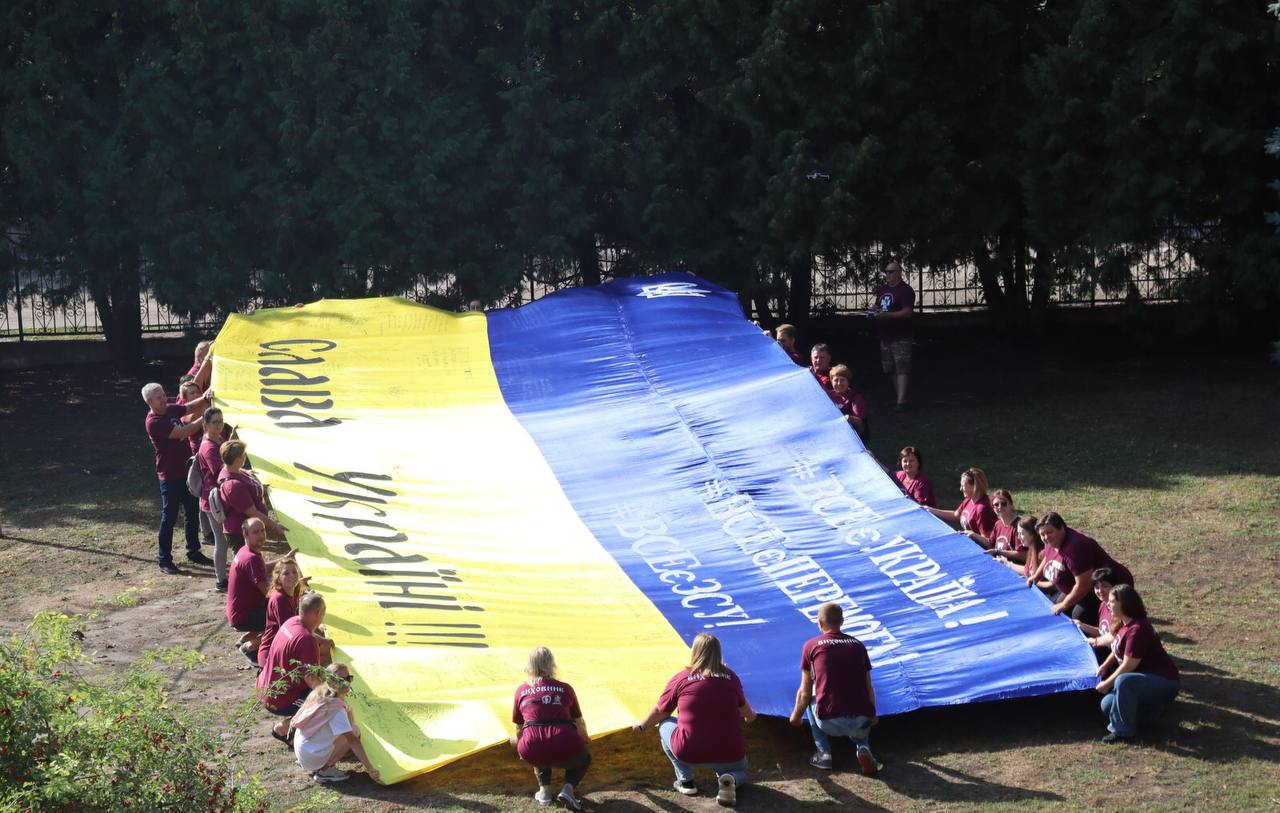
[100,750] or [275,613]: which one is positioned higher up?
[100,750]

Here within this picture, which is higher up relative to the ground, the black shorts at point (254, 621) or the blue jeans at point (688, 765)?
the black shorts at point (254, 621)

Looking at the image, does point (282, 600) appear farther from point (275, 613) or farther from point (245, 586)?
point (245, 586)

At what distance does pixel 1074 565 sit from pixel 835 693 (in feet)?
7.36

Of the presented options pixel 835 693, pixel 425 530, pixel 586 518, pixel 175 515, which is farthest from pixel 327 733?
pixel 175 515

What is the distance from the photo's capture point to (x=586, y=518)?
10930 mm

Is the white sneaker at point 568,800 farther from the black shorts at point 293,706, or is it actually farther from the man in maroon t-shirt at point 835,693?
the black shorts at point 293,706

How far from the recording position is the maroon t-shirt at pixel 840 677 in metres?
7.90

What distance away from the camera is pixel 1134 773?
7.72 meters

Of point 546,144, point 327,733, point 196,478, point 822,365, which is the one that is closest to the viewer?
point 327,733

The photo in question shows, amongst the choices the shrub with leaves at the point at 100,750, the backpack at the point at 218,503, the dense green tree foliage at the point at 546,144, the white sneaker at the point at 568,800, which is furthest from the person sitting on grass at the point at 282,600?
the dense green tree foliage at the point at 546,144

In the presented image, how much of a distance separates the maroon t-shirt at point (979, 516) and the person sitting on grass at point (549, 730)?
13.9 ft

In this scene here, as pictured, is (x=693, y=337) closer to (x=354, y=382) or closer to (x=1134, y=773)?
Result: (x=354, y=382)

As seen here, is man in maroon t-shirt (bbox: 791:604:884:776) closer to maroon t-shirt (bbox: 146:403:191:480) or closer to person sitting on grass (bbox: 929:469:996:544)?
person sitting on grass (bbox: 929:469:996:544)

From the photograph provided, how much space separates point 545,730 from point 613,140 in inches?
459
